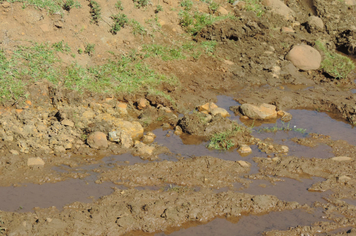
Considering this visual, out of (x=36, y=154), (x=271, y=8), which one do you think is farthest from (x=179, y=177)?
(x=271, y=8)

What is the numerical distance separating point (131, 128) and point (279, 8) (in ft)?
25.7

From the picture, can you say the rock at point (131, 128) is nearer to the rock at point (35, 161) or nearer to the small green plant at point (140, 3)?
the rock at point (35, 161)

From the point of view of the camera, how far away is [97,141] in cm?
626

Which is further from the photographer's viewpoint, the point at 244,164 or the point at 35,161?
the point at 244,164

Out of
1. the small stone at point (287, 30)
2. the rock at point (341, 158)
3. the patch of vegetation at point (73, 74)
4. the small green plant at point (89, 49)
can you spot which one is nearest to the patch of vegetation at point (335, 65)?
the small stone at point (287, 30)

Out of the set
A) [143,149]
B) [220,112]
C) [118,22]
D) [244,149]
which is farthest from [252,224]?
[118,22]

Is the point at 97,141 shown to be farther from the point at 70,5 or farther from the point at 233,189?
the point at 70,5

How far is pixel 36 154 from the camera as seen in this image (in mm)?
5855

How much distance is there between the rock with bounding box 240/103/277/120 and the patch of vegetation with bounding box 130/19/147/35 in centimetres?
323

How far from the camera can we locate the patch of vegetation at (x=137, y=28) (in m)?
9.26

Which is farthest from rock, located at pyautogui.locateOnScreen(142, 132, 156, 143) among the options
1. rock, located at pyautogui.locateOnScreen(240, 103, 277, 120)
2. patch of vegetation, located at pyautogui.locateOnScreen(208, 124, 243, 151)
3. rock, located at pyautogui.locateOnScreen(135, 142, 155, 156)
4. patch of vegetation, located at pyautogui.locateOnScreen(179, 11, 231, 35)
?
patch of vegetation, located at pyautogui.locateOnScreen(179, 11, 231, 35)

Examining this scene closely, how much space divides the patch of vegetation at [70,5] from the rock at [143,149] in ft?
12.9

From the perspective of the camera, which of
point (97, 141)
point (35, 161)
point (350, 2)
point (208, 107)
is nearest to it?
point (35, 161)

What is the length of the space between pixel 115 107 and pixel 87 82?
34.4 inches
